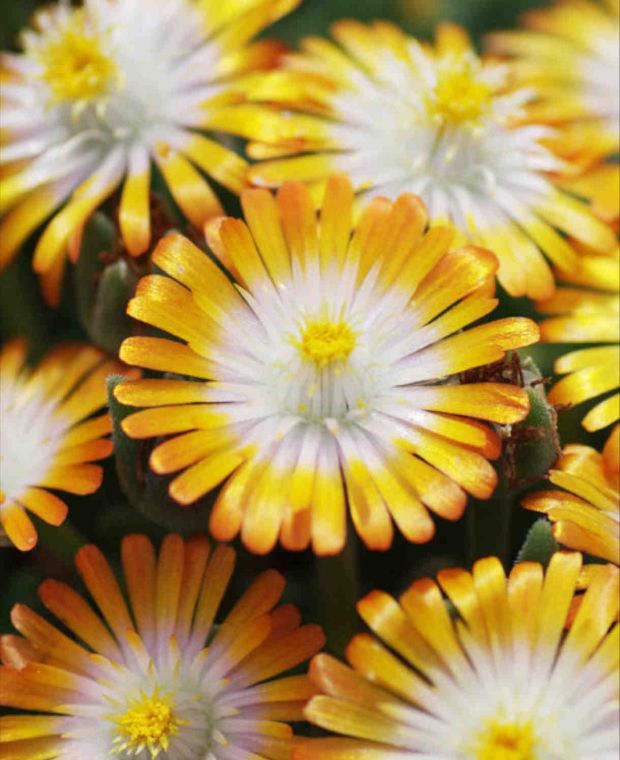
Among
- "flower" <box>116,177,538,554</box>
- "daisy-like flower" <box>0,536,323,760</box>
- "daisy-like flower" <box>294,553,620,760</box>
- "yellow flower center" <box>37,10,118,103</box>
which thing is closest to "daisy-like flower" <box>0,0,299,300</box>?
"yellow flower center" <box>37,10,118,103</box>

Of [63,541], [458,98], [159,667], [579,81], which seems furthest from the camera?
[579,81]

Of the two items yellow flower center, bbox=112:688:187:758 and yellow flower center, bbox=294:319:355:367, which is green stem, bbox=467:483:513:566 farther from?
yellow flower center, bbox=112:688:187:758

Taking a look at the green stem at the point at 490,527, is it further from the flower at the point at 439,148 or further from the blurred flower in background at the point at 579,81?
the blurred flower in background at the point at 579,81

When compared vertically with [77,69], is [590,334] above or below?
below

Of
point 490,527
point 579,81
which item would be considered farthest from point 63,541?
point 579,81

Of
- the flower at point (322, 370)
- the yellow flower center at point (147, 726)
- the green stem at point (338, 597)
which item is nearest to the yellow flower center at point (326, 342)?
the flower at point (322, 370)

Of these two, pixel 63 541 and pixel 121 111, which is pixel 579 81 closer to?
pixel 121 111

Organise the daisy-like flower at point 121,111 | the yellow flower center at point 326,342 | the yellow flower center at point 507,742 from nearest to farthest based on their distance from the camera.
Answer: the yellow flower center at point 507,742, the yellow flower center at point 326,342, the daisy-like flower at point 121,111
